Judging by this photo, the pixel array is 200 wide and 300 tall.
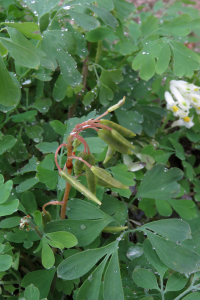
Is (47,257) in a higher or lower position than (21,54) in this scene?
lower

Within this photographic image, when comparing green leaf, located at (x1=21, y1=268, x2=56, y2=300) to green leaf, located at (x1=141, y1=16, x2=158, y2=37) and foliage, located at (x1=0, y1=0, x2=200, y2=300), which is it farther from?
green leaf, located at (x1=141, y1=16, x2=158, y2=37)

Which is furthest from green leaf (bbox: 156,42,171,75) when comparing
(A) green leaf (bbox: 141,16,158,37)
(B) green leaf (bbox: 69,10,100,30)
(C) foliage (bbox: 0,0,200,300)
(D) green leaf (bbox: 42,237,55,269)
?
(D) green leaf (bbox: 42,237,55,269)

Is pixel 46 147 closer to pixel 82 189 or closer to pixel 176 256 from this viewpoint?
pixel 82 189

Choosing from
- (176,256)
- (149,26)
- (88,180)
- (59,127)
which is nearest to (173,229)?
(176,256)

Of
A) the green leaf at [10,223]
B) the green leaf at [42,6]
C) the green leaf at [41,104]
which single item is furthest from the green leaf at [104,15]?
the green leaf at [10,223]

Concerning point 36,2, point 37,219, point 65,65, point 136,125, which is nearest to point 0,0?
point 36,2

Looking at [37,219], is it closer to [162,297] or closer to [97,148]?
[97,148]

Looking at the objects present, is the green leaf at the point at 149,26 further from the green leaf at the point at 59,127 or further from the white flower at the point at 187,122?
the green leaf at the point at 59,127
